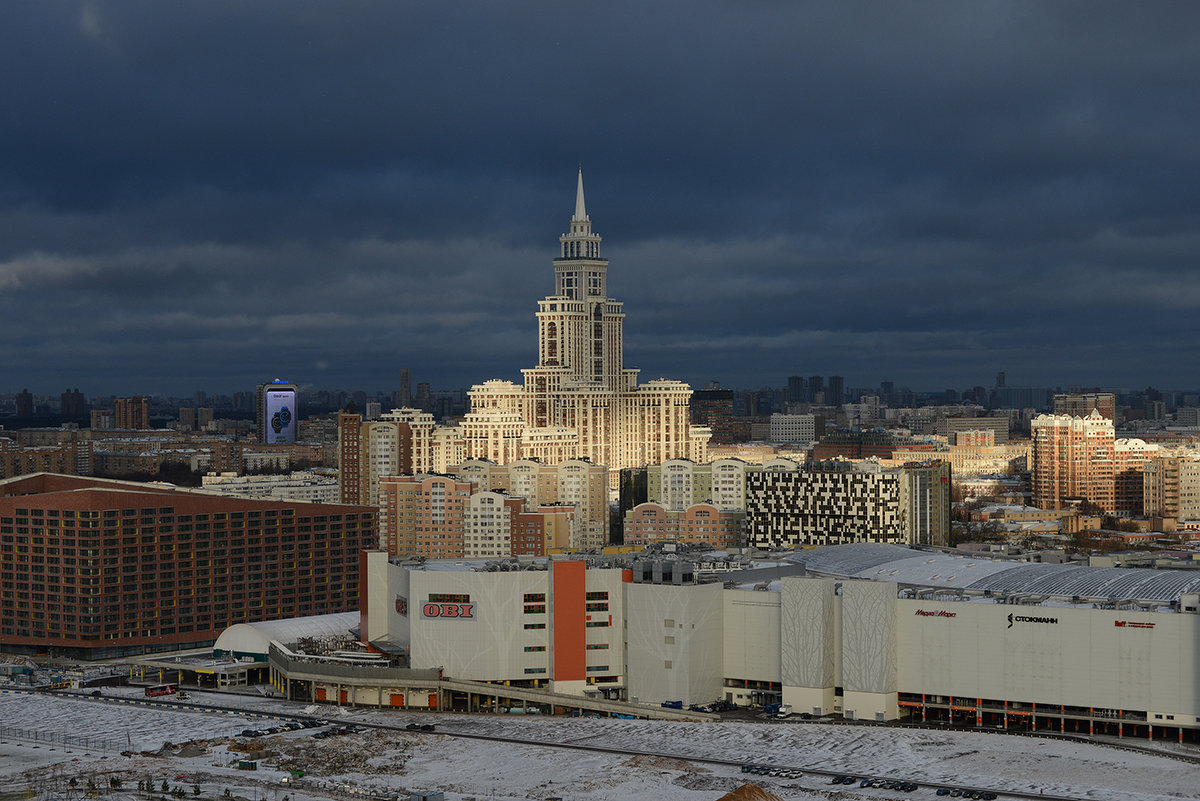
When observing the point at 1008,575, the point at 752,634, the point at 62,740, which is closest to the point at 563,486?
the point at 1008,575

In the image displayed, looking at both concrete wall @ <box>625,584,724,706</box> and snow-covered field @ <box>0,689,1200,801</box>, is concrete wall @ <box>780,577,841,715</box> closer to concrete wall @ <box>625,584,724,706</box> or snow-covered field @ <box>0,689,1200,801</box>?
snow-covered field @ <box>0,689,1200,801</box>

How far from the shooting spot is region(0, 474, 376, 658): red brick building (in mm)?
73062

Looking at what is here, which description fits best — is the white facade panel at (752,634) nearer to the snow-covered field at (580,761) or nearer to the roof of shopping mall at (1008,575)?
the snow-covered field at (580,761)

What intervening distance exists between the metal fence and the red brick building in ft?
58.4

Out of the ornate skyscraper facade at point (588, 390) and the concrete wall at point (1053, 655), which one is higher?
the ornate skyscraper facade at point (588, 390)

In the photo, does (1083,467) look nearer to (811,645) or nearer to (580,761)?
(811,645)

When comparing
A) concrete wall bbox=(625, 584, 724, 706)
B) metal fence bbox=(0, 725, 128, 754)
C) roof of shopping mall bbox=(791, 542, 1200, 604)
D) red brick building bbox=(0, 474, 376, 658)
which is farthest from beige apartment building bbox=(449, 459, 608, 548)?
metal fence bbox=(0, 725, 128, 754)

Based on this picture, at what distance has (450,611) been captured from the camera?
5941cm

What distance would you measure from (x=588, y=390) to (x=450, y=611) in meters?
80.5

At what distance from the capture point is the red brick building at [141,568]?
7306cm

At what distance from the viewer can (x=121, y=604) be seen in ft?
241

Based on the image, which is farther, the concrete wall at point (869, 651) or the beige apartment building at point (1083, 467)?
the beige apartment building at point (1083, 467)

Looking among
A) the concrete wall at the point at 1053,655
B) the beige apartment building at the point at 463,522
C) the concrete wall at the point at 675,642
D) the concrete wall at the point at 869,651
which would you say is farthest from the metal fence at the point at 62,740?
the beige apartment building at the point at 463,522

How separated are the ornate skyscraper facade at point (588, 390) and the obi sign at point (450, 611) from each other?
7362 cm
